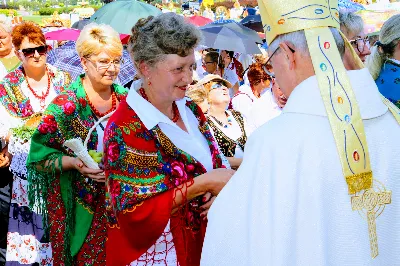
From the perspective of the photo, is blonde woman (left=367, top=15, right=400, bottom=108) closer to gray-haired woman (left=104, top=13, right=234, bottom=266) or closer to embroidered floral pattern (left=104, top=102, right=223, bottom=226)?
gray-haired woman (left=104, top=13, right=234, bottom=266)

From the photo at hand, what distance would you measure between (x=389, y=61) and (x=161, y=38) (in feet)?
7.32

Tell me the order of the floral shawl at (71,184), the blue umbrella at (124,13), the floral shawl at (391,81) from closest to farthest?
1. the floral shawl at (71,184)
2. the floral shawl at (391,81)
3. the blue umbrella at (124,13)

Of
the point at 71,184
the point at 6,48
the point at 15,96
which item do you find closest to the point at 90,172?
the point at 71,184

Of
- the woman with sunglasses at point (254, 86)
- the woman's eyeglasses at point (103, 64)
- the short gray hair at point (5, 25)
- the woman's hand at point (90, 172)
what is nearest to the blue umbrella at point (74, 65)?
the short gray hair at point (5, 25)

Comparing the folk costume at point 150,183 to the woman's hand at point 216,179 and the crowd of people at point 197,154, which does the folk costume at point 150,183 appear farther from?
the woman's hand at point 216,179

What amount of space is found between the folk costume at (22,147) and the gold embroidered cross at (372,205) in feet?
9.61

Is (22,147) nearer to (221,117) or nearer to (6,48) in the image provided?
(221,117)

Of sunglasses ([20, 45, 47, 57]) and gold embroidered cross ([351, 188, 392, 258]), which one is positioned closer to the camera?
gold embroidered cross ([351, 188, 392, 258])

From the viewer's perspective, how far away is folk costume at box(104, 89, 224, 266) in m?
2.62

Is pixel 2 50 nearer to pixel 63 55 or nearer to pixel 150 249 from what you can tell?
pixel 63 55

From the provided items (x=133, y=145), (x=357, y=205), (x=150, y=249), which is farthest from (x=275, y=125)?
(x=150, y=249)

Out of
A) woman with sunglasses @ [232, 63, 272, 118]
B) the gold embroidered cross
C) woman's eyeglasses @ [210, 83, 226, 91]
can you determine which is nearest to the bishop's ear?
the gold embroidered cross

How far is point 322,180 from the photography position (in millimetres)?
1844

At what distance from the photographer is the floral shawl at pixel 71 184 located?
3592 millimetres
